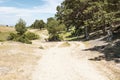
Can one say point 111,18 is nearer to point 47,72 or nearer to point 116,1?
point 116,1

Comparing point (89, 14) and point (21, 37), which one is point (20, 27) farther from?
point (89, 14)

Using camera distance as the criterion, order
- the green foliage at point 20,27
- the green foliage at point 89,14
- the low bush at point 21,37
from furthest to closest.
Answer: the green foliage at point 20,27, the low bush at point 21,37, the green foliage at point 89,14

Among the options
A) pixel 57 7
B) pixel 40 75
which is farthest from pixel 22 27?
pixel 40 75

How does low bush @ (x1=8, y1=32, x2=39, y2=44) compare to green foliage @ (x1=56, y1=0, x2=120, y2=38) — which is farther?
low bush @ (x1=8, y1=32, x2=39, y2=44)

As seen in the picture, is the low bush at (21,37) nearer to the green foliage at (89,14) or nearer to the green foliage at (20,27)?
the green foliage at (20,27)

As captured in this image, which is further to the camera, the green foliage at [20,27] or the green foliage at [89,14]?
the green foliage at [20,27]

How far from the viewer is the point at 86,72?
26.2 metres

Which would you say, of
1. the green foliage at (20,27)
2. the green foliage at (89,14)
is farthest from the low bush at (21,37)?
the green foliage at (89,14)

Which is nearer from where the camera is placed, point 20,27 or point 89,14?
point 89,14

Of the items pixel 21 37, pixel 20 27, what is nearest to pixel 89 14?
pixel 21 37

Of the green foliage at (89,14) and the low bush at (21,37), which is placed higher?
the green foliage at (89,14)

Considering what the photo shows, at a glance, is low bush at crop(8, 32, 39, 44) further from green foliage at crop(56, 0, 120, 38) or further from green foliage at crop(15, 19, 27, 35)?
green foliage at crop(56, 0, 120, 38)

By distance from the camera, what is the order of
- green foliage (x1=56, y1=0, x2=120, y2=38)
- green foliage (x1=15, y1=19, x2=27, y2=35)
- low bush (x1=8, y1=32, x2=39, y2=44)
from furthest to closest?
1. green foliage (x1=15, y1=19, x2=27, y2=35)
2. low bush (x1=8, y1=32, x2=39, y2=44)
3. green foliage (x1=56, y1=0, x2=120, y2=38)

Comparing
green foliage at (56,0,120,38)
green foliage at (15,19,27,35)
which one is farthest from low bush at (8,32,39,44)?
green foliage at (56,0,120,38)
